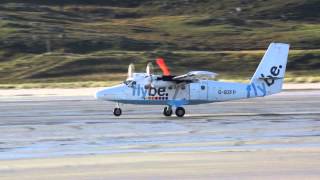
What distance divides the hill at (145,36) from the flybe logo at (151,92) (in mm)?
33078

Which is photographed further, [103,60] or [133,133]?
[103,60]

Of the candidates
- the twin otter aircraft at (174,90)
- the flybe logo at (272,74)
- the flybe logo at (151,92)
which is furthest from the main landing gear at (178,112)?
the flybe logo at (272,74)

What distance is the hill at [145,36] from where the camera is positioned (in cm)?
8419

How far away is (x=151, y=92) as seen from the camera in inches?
1152

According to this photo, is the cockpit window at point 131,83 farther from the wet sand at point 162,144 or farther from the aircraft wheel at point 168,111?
the aircraft wheel at point 168,111

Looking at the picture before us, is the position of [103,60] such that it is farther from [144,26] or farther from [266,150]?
[266,150]

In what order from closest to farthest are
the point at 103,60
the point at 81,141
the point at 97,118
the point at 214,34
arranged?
the point at 81,141, the point at 97,118, the point at 103,60, the point at 214,34

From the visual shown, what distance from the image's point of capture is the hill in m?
84.2

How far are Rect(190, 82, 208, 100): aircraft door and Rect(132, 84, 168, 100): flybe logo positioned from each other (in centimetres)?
96

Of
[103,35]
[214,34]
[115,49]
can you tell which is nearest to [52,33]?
[103,35]

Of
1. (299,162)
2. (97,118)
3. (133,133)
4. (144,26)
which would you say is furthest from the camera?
(144,26)

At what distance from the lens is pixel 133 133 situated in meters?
22.0

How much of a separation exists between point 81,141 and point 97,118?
25.4ft

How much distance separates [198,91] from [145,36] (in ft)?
285
